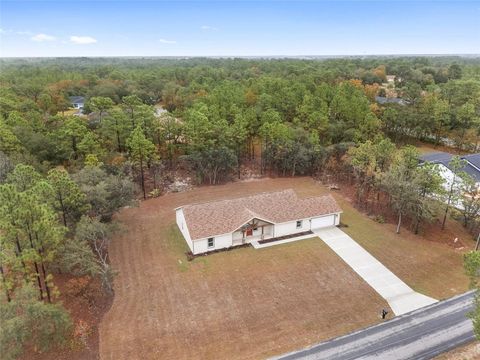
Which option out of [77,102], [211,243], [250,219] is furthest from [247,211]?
[77,102]

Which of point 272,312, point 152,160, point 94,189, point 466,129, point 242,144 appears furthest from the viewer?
point 466,129

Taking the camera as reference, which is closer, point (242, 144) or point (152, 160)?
point (152, 160)

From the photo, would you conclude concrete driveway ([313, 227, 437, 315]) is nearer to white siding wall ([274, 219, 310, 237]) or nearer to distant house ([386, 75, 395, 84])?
white siding wall ([274, 219, 310, 237])

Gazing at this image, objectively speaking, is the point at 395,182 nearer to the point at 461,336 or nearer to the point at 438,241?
the point at 438,241

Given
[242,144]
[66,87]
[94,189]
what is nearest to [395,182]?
[242,144]

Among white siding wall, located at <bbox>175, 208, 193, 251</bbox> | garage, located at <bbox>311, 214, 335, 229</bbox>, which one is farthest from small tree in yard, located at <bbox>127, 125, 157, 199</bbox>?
garage, located at <bbox>311, 214, 335, 229</bbox>

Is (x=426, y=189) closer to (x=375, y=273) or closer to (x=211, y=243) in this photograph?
(x=375, y=273)
